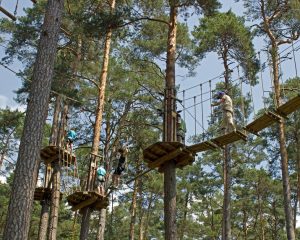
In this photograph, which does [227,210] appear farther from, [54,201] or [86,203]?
[54,201]

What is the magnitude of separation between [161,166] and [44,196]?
456 cm

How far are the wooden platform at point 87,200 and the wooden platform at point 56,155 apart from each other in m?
1.05

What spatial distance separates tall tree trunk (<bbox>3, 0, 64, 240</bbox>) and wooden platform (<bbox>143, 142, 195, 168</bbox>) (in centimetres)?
218

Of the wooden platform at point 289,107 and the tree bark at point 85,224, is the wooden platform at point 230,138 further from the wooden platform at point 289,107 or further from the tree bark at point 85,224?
the tree bark at point 85,224

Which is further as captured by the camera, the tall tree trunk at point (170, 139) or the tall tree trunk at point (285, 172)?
the tall tree trunk at point (285, 172)

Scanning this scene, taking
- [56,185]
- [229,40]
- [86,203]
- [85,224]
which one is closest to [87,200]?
[86,203]

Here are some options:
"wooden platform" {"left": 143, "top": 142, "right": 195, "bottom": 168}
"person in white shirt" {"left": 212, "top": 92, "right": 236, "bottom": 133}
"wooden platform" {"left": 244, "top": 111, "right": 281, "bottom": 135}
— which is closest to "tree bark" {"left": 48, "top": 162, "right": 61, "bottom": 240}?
"wooden platform" {"left": 143, "top": 142, "right": 195, "bottom": 168}

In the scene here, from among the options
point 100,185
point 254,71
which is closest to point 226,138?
point 100,185

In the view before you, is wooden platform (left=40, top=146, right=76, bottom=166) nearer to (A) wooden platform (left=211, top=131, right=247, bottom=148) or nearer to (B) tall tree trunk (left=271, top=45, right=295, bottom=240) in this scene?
(A) wooden platform (left=211, top=131, right=247, bottom=148)

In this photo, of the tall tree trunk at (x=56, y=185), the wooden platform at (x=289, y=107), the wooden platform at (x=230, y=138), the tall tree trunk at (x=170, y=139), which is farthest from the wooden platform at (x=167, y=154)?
the tall tree trunk at (x=56, y=185)

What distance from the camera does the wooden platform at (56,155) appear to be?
1034cm

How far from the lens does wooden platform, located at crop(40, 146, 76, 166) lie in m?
10.3

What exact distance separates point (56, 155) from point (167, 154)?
13.9 feet

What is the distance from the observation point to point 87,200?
31.2ft
